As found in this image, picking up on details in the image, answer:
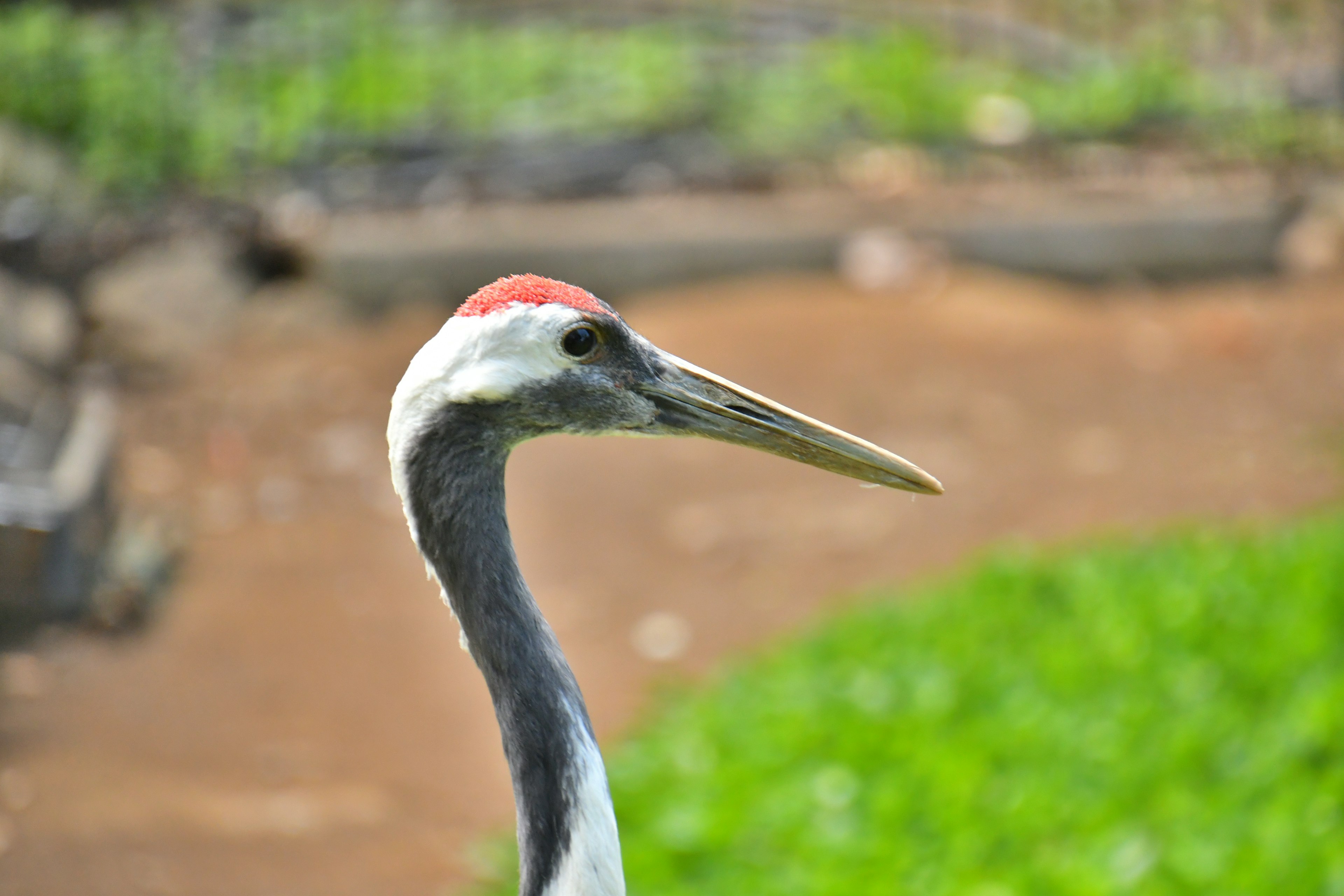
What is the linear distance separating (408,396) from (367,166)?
7.24 metres

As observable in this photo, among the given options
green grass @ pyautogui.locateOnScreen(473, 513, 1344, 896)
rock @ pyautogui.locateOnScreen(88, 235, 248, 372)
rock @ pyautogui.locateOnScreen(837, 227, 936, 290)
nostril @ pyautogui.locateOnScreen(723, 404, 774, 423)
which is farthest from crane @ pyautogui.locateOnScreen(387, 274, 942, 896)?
rock @ pyautogui.locateOnScreen(88, 235, 248, 372)

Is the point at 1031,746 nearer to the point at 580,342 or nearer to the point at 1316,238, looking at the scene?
the point at 580,342

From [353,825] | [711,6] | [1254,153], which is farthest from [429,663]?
[711,6]

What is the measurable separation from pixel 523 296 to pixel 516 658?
495 millimetres

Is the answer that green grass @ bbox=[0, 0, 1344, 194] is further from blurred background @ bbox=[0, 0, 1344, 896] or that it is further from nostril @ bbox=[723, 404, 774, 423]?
nostril @ bbox=[723, 404, 774, 423]

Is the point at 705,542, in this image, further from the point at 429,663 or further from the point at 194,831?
the point at 194,831

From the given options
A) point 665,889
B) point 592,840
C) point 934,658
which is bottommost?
point 592,840

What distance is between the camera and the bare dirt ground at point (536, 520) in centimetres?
446

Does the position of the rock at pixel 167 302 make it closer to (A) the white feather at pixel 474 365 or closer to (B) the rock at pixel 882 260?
(B) the rock at pixel 882 260

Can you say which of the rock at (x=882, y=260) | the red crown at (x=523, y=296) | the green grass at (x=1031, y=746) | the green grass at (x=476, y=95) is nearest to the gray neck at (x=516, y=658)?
the red crown at (x=523, y=296)

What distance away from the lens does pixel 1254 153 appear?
8695mm

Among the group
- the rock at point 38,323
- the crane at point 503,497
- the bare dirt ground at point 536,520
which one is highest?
the rock at point 38,323

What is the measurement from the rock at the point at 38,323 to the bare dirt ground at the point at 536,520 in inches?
26.0

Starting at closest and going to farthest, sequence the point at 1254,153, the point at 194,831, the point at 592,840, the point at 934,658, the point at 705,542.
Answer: the point at 592,840, the point at 194,831, the point at 934,658, the point at 705,542, the point at 1254,153
